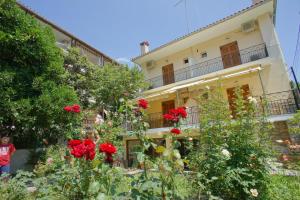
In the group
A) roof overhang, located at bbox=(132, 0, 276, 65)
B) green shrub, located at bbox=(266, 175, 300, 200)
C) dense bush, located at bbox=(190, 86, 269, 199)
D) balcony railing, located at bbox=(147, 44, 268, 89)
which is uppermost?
roof overhang, located at bbox=(132, 0, 276, 65)

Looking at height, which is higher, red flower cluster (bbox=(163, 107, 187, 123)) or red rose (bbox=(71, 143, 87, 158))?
red flower cluster (bbox=(163, 107, 187, 123))

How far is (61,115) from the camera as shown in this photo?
8.76 m

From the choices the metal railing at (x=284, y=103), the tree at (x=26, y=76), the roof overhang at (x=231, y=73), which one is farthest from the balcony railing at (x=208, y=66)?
the tree at (x=26, y=76)

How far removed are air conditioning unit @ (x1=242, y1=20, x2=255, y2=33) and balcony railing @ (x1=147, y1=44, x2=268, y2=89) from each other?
4.08 feet

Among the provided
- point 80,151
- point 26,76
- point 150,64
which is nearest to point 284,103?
point 150,64

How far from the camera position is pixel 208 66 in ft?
48.6

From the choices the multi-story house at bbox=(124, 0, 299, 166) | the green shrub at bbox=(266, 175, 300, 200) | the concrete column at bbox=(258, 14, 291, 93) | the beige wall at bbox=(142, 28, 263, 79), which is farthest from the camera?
the beige wall at bbox=(142, 28, 263, 79)

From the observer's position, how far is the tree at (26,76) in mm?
7590

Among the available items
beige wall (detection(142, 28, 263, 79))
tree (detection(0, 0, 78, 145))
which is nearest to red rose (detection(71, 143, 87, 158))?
tree (detection(0, 0, 78, 145))

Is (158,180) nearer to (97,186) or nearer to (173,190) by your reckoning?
(173,190)

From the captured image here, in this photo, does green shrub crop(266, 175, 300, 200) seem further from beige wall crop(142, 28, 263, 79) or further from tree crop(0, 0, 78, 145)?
beige wall crop(142, 28, 263, 79)

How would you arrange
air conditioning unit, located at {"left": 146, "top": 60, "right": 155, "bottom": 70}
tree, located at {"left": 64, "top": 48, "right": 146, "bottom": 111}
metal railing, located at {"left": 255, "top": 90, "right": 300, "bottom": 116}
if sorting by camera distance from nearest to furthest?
metal railing, located at {"left": 255, "top": 90, "right": 300, "bottom": 116}
tree, located at {"left": 64, "top": 48, "right": 146, "bottom": 111}
air conditioning unit, located at {"left": 146, "top": 60, "right": 155, "bottom": 70}

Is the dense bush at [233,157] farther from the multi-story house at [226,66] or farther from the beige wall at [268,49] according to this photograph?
the beige wall at [268,49]

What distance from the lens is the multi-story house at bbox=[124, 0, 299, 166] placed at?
11492 mm
